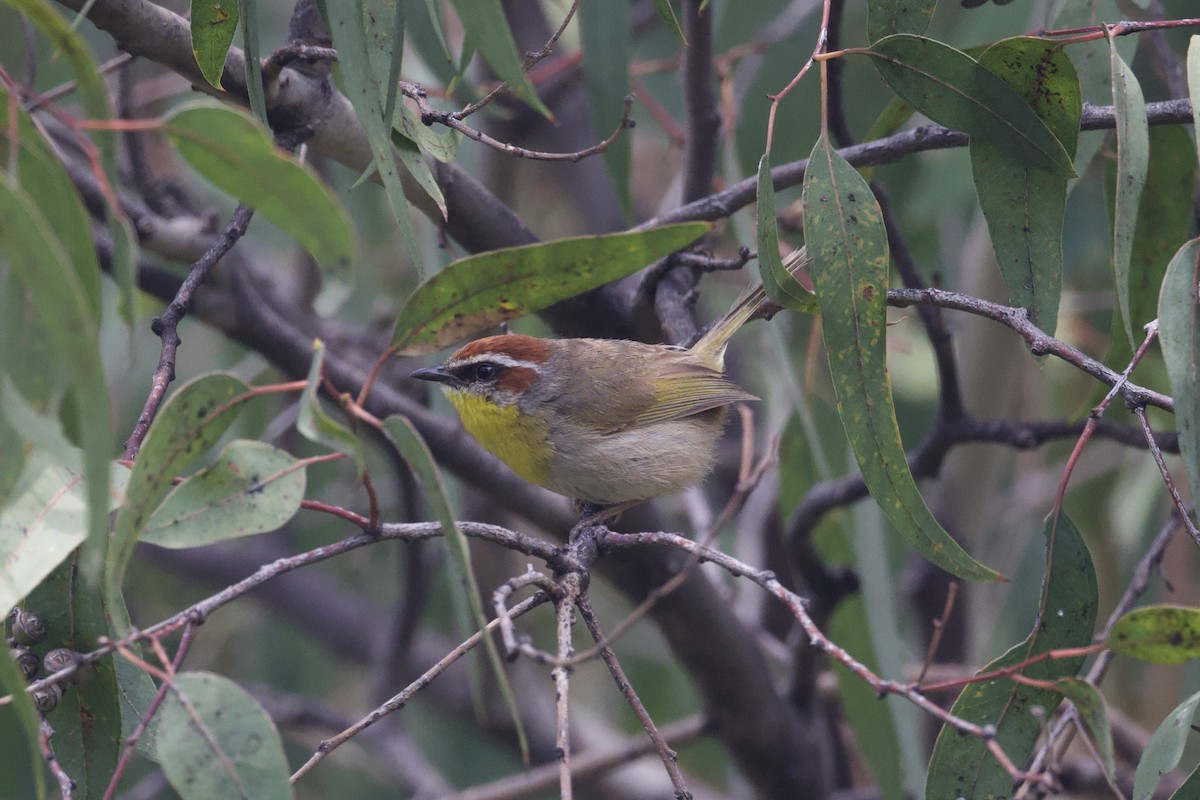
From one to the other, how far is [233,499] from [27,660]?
51 cm

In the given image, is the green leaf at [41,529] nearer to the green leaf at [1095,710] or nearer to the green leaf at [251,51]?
the green leaf at [251,51]

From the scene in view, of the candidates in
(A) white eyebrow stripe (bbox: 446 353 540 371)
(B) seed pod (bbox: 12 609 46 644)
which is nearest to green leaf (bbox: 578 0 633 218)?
(A) white eyebrow stripe (bbox: 446 353 540 371)

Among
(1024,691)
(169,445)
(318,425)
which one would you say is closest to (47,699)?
(169,445)

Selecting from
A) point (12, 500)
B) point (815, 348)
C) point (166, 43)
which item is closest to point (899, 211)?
point (815, 348)

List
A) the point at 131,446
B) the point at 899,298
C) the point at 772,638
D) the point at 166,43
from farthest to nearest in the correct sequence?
1. the point at 772,638
2. the point at 166,43
3. the point at 899,298
4. the point at 131,446

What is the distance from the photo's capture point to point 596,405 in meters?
3.59

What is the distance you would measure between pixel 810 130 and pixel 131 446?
10.3ft

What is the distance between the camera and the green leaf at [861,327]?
190 cm

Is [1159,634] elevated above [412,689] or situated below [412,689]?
below

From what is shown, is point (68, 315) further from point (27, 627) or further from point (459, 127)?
point (459, 127)

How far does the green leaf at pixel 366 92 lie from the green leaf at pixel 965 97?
965mm

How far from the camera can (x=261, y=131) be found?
1.39 metres

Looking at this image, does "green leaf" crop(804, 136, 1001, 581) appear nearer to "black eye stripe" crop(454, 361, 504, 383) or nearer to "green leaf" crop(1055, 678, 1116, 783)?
"green leaf" crop(1055, 678, 1116, 783)

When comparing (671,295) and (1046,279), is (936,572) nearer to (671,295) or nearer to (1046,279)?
(671,295)
